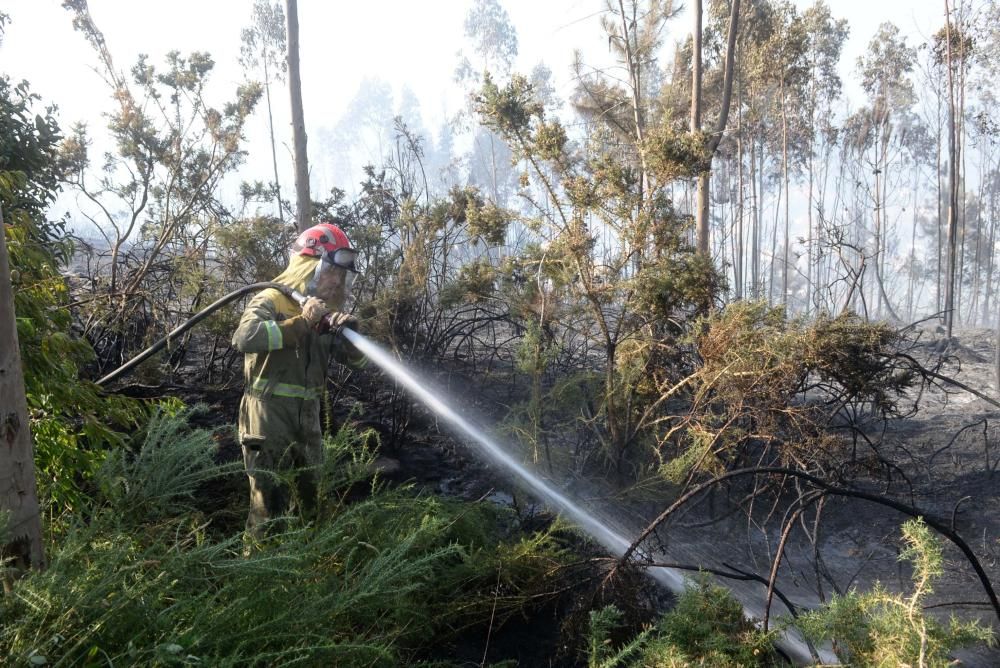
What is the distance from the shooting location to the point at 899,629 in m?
1.75

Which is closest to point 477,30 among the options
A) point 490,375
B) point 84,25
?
point 84,25

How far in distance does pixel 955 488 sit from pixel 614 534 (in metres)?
3.15

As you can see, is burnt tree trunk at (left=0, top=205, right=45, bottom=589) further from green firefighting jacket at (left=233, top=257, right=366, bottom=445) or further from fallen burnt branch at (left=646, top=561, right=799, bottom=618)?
fallen burnt branch at (left=646, top=561, right=799, bottom=618)

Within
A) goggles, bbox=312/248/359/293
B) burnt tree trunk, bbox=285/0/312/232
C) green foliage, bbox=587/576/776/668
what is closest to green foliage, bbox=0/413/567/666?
green foliage, bbox=587/576/776/668

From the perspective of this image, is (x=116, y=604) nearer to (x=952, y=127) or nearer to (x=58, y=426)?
(x=58, y=426)

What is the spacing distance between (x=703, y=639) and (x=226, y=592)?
1661mm

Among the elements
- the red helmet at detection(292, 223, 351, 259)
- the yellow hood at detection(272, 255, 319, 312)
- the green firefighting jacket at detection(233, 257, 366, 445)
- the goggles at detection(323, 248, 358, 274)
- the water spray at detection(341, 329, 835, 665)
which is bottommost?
the water spray at detection(341, 329, 835, 665)

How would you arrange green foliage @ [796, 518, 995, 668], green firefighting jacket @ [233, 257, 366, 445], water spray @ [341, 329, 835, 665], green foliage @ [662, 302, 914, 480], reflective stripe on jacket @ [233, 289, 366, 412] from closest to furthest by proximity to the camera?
green foliage @ [796, 518, 995, 668] < reflective stripe on jacket @ [233, 289, 366, 412] < green firefighting jacket @ [233, 257, 366, 445] < water spray @ [341, 329, 835, 665] < green foliage @ [662, 302, 914, 480]

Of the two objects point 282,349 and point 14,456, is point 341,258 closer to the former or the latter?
point 282,349

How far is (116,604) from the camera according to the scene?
1.88 metres

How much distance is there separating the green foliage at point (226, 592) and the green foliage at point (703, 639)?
2.78 ft

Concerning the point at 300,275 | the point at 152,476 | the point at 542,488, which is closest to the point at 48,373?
Result: the point at 152,476

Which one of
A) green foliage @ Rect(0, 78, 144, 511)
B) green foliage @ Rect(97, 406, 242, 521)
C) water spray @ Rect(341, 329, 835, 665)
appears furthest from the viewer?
water spray @ Rect(341, 329, 835, 665)

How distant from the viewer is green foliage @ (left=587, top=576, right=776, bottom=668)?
2.09 m
